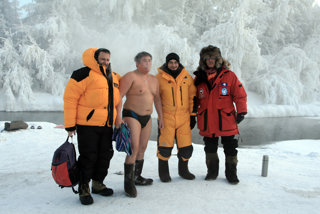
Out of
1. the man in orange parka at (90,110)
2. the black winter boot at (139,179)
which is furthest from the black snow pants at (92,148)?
the black winter boot at (139,179)

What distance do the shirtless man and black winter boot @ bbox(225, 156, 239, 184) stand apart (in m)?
1.09

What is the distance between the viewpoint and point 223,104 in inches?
128

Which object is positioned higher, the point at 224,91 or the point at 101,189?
the point at 224,91

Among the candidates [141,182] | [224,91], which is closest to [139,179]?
[141,182]

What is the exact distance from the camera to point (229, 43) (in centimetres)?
1648

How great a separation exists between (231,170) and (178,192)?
32.8 inches

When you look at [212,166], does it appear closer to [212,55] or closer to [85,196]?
[212,55]

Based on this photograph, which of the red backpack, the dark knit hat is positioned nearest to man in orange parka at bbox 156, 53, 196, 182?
the dark knit hat

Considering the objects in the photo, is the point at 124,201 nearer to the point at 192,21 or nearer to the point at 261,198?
the point at 261,198

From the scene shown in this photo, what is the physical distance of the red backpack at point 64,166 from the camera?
2.42 metres

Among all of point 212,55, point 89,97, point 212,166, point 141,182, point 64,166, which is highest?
point 212,55

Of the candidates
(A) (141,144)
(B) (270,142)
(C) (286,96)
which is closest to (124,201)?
(A) (141,144)

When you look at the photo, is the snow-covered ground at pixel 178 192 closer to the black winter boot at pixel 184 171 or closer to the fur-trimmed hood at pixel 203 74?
the black winter boot at pixel 184 171

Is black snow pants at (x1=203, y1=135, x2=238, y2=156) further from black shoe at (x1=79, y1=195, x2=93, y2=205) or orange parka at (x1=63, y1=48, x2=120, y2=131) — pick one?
black shoe at (x1=79, y1=195, x2=93, y2=205)
